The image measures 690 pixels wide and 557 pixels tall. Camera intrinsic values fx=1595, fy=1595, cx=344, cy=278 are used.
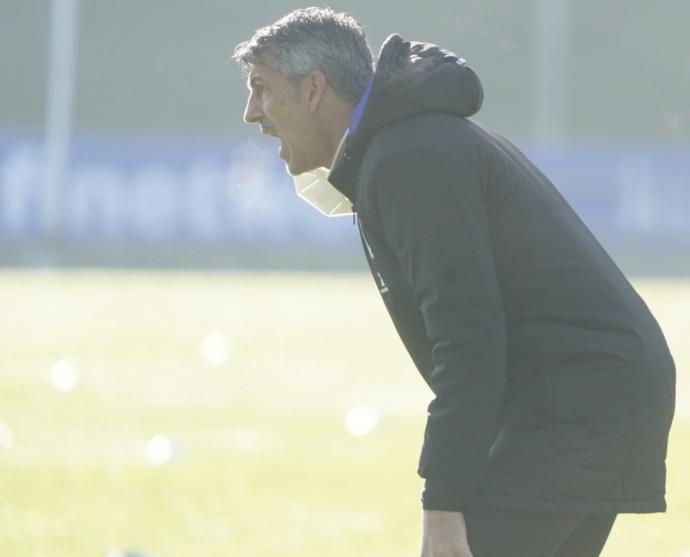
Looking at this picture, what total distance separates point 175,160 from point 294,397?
522 inches

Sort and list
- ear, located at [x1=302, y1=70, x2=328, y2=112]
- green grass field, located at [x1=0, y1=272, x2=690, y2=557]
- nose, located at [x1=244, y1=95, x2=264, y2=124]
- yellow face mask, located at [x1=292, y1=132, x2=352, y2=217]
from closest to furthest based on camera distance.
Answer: ear, located at [x1=302, y1=70, x2=328, y2=112], nose, located at [x1=244, y1=95, x2=264, y2=124], yellow face mask, located at [x1=292, y1=132, x2=352, y2=217], green grass field, located at [x1=0, y1=272, x2=690, y2=557]

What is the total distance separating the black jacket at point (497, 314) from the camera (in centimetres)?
250

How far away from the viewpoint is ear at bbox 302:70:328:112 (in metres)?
2.74

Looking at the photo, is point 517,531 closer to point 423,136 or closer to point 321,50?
point 423,136

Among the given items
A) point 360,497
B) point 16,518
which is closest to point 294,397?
point 360,497

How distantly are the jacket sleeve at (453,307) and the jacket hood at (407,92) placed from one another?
5.2 inches

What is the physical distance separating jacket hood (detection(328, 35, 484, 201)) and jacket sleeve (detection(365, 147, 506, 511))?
0.13 meters

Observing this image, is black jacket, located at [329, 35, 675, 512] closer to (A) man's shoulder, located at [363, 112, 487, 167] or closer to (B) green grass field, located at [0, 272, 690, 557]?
(A) man's shoulder, located at [363, 112, 487, 167]

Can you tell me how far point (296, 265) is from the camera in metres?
21.6

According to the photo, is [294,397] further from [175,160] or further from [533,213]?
[175,160]

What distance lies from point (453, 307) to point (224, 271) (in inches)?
708

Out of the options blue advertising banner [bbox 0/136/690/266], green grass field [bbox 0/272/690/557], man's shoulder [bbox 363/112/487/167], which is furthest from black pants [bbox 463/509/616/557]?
blue advertising banner [bbox 0/136/690/266]

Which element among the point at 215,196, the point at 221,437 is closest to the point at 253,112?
the point at 221,437

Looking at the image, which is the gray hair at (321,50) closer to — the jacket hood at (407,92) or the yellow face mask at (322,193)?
the jacket hood at (407,92)
